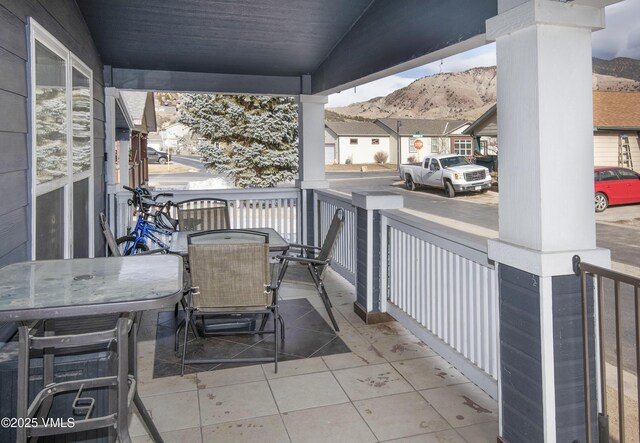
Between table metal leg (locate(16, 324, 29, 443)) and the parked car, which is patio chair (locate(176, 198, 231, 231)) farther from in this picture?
the parked car

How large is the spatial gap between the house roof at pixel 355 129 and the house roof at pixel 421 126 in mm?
788

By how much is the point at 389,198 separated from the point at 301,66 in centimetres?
264

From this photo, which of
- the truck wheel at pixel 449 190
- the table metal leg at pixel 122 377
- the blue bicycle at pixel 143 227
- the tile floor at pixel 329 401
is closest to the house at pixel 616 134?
the truck wheel at pixel 449 190

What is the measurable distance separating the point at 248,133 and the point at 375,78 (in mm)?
8784

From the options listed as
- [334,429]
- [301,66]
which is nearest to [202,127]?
[301,66]

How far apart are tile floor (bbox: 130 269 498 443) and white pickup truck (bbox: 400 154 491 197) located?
15446 mm

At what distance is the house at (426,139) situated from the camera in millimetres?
43375

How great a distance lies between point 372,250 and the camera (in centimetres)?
377

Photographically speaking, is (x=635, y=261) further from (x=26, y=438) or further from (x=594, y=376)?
(x=26, y=438)

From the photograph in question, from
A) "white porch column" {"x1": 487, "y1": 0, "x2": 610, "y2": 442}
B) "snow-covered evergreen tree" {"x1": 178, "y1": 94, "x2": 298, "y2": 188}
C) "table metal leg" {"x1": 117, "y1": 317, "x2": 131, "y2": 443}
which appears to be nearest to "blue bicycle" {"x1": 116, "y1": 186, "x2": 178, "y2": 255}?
"table metal leg" {"x1": 117, "y1": 317, "x2": 131, "y2": 443}

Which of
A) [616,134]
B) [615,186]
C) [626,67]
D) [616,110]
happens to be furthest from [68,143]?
[616,110]

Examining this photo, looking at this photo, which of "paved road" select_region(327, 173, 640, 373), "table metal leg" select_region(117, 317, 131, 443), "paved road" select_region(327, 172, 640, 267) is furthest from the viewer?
"paved road" select_region(327, 172, 640, 267)

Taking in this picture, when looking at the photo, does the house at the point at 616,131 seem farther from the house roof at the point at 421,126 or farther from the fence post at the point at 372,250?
the house roof at the point at 421,126

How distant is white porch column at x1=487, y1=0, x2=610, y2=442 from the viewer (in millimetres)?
1865
